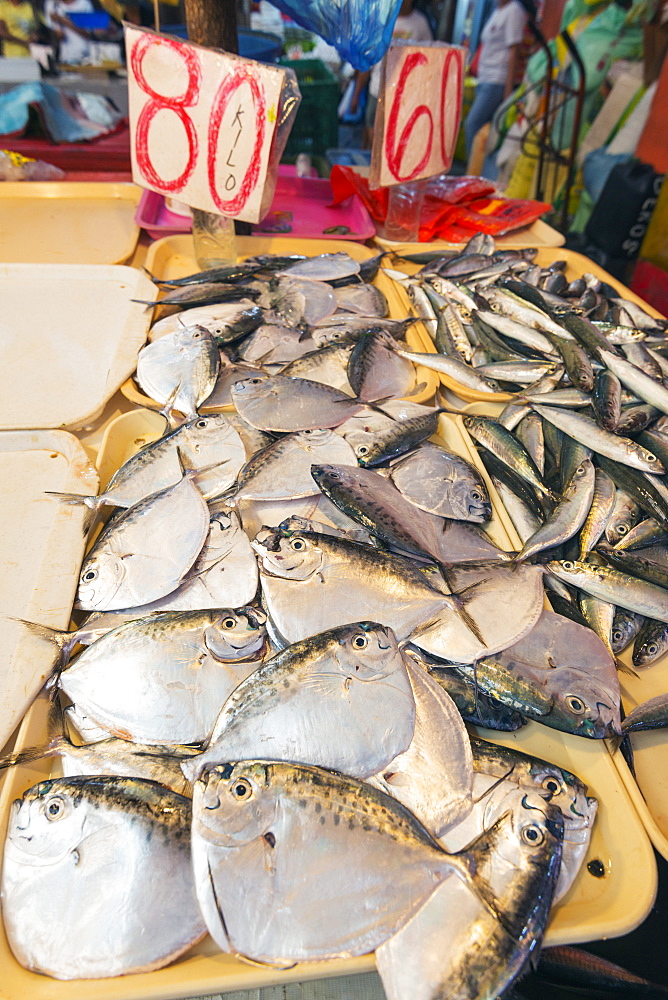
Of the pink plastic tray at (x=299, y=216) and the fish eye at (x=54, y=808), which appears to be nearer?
the fish eye at (x=54, y=808)

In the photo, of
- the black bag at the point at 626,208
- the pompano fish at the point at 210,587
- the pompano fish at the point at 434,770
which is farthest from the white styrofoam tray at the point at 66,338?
the black bag at the point at 626,208

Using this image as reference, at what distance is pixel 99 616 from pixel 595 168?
5.63m

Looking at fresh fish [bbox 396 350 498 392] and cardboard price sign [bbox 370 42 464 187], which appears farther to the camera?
cardboard price sign [bbox 370 42 464 187]

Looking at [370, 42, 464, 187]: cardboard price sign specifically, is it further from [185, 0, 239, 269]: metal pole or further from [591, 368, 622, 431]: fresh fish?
[591, 368, 622, 431]: fresh fish

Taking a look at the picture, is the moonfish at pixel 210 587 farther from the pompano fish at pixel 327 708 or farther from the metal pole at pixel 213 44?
the metal pole at pixel 213 44

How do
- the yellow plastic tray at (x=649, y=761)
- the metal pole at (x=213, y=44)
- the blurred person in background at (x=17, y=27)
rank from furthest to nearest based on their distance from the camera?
the blurred person in background at (x=17, y=27)
the metal pole at (x=213, y=44)
the yellow plastic tray at (x=649, y=761)

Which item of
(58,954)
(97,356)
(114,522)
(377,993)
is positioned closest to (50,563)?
(114,522)

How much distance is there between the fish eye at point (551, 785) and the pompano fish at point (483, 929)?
75mm

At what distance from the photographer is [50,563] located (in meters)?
1.25

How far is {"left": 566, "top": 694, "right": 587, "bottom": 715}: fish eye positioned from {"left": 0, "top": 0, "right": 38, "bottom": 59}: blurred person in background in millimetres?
7303

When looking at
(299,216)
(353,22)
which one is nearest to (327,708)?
(353,22)

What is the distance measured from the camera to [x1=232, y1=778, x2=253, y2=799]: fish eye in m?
0.82

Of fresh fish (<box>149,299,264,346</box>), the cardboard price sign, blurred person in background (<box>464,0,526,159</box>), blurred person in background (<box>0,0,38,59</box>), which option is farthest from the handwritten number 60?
blurred person in background (<box>464,0,526,159</box>)

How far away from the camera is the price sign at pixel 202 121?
75.7 inches
